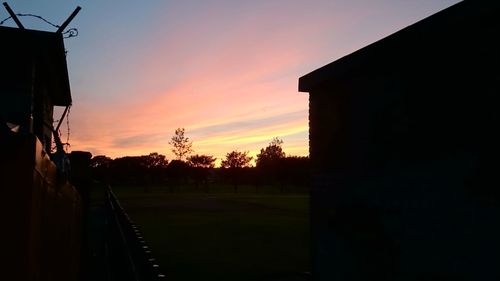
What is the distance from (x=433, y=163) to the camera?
15.1 ft

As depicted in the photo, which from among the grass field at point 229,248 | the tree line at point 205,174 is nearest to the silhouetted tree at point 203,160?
A: the tree line at point 205,174

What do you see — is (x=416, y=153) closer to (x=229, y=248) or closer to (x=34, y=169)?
(x=34, y=169)

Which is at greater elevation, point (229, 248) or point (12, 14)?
point (12, 14)

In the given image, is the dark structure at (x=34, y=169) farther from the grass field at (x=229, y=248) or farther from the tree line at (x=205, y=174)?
the tree line at (x=205, y=174)

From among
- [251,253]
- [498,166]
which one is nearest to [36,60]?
[498,166]

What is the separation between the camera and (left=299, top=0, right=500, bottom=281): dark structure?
4078 mm

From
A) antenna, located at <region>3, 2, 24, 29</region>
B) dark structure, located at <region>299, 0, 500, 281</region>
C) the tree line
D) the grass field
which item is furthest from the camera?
the tree line

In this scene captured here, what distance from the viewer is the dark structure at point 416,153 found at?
4.08 m

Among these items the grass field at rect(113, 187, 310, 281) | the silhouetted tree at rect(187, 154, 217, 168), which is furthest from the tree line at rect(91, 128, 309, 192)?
the grass field at rect(113, 187, 310, 281)

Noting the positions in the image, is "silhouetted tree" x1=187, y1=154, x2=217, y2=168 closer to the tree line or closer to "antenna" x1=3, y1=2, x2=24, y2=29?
the tree line

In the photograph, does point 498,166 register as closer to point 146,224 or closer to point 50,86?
point 50,86

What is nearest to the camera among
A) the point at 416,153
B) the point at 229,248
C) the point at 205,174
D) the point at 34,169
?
the point at 34,169

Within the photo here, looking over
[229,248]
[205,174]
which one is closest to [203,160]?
[205,174]

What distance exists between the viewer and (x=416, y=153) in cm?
483
